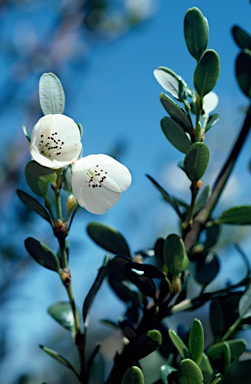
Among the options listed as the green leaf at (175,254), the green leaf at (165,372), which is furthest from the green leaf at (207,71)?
the green leaf at (165,372)

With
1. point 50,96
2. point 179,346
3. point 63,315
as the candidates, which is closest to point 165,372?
point 179,346

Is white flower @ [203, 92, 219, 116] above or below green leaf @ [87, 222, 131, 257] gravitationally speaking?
above

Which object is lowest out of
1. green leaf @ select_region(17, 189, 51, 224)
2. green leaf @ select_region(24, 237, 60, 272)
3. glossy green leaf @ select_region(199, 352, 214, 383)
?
glossy green leaf @ select_region(199, 352, 214, 383)

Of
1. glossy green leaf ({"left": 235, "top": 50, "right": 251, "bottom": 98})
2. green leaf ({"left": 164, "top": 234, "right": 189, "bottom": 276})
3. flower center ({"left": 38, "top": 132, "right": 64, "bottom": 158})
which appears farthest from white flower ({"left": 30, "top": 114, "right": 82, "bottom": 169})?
glossy green leaf ({"left": 235, "top": 50, "right": 251, "bottom": 98})

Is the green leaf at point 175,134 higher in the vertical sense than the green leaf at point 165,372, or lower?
higher

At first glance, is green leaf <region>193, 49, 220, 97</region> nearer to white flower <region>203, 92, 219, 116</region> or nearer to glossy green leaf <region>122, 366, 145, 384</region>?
white flower <region>203, 92, 219, 116</region>

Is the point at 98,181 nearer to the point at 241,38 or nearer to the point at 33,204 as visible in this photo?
the point at 33,204

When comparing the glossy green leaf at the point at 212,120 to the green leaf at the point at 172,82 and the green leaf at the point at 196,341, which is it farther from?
the green leaf at the point at 196,341
